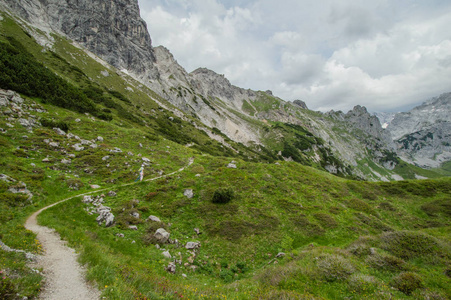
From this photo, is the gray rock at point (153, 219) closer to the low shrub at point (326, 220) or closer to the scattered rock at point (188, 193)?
the scattered rock at point (188, 193)

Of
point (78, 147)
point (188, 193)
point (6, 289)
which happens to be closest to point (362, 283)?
point (6, 289)

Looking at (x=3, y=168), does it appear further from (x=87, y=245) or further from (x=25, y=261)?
(x=25, y=261)

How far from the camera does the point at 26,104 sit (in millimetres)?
31609

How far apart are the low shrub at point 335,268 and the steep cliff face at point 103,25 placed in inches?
5517

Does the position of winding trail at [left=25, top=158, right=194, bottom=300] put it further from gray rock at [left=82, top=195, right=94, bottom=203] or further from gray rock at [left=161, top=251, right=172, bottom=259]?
gray rock at [left=82, top=195, right=94, bottom=203]

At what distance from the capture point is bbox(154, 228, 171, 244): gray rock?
49.7 ft

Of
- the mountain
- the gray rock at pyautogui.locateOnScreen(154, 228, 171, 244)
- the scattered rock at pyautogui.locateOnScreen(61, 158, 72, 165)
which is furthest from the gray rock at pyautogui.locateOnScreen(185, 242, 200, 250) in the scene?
the mountain

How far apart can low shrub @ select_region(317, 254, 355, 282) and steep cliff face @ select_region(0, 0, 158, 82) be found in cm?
14014

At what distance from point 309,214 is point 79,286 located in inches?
831

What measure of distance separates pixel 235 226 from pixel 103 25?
156 metres

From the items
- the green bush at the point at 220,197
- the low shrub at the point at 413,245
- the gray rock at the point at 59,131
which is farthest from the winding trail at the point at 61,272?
the gray rock at the point at 59,131

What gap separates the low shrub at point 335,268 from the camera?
411 inches

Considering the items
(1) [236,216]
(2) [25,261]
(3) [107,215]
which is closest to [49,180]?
(3) [107,215]

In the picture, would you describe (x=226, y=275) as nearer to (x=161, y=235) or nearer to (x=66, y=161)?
(x=161, y=235)
